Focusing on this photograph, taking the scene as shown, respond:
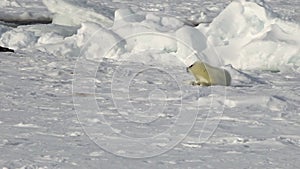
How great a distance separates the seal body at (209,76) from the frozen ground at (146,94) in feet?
0.37

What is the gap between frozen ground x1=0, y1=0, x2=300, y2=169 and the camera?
3.83m

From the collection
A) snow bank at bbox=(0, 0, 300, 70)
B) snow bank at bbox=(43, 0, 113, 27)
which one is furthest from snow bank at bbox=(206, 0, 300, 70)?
snow bank at bbox=(43, 0, 113, 27)

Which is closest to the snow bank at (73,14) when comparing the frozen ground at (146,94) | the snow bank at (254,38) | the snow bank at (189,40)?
the frozen ground at (146,94)

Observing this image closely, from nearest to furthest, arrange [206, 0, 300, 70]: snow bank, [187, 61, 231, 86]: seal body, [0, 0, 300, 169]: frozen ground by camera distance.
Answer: [0, 0, 300, 169]: frozen ground, [187, 61, 231, 86]: seal body, [206, 0, 300, 70]: snow bank

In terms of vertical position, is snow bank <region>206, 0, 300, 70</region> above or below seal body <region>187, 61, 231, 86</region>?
below

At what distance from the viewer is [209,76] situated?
6207 mm

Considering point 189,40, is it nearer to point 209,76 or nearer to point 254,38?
point 254,38

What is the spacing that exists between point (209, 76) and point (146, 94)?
768 mm

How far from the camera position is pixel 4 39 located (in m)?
9.00

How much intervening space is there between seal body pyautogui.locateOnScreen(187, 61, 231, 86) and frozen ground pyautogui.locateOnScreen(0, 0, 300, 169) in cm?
11

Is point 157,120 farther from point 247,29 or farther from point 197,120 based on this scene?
point 247,29

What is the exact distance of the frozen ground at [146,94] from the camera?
12.6 ft

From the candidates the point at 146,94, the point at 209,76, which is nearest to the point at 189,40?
the point at 209,76

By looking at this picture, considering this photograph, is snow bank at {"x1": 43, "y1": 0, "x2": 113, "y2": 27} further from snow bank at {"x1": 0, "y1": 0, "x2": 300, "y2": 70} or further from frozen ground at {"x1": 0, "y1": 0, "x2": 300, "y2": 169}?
snow bank at {"x1": 0, "y1": 0, "x2": 300, "y2": 70}
